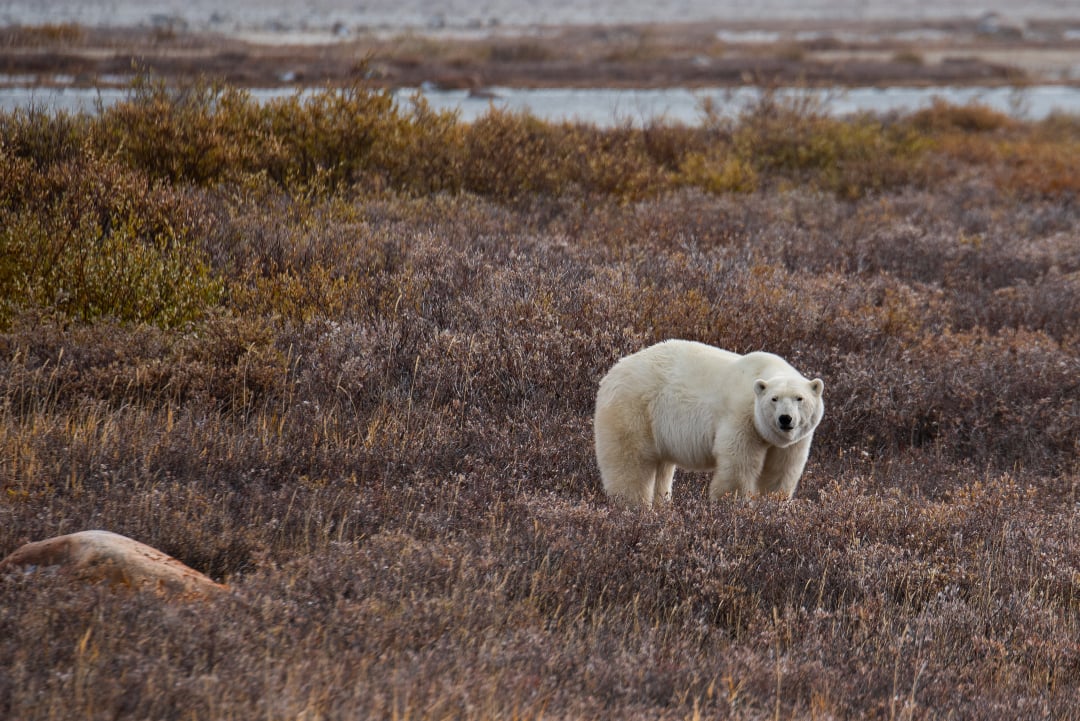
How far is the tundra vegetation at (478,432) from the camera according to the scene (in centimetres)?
360

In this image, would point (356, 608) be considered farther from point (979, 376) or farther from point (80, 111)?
point (80, 111)

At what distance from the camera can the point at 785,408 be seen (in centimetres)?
505

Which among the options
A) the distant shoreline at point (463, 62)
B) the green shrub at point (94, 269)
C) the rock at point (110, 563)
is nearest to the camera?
the rock at point (110, 563)

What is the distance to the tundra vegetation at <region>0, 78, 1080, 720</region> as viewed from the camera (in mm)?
3598

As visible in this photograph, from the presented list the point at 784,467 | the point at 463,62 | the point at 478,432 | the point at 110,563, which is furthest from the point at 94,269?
the point at 463,62

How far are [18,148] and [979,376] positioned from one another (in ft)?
30.9

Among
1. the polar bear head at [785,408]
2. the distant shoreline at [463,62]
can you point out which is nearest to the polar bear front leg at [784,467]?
the polar bear head at [785,408]

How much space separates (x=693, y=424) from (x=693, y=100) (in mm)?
30407

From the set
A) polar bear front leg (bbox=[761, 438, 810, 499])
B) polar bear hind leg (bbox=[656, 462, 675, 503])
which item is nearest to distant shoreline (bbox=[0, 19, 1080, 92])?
polar bear hind leg (bbox=[656, 462, 675, 503])

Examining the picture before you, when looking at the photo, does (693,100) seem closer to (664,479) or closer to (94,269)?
(94,269)

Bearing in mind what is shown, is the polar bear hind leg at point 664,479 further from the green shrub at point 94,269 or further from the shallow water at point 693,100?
the shallow water at point 693,100

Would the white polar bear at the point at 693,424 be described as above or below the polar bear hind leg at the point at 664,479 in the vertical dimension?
above

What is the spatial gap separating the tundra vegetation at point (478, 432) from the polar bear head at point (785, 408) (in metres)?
0.42

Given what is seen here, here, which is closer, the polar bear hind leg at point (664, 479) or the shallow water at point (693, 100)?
the polar bear hind leg at point (664, 479)
